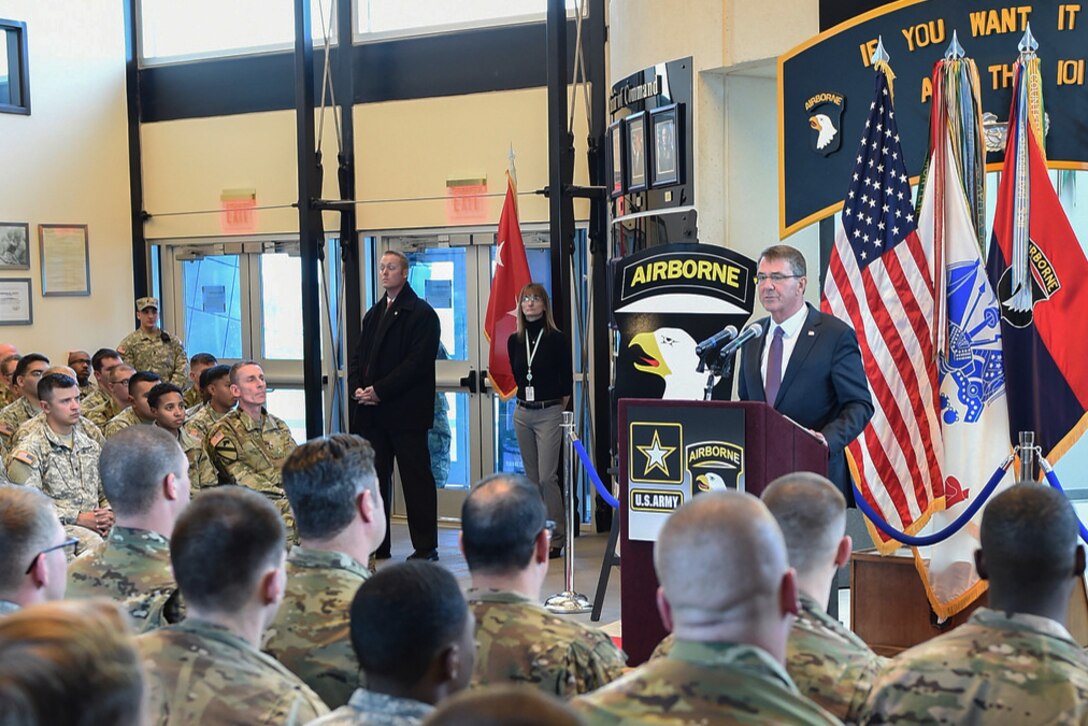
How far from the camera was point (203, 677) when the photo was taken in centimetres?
217

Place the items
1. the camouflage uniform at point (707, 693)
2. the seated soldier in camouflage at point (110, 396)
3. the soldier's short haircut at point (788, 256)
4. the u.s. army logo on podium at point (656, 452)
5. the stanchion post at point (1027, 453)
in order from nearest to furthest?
the camouflage uniform at point (707, 693)
the u.s. army logo on podium at point (656, 452)
the stanchion post at point (1027, 453)
the soldier's short haircut at point (788, 256)
the seated soldier in camouflage at point (110, 396)

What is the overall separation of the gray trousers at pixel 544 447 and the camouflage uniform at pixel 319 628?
4897 millimetres

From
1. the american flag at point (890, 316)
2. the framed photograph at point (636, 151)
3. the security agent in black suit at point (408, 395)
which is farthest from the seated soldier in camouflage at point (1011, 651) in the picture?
the security agent in black suit at point (408, 395)

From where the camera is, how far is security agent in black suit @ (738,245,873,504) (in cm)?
456

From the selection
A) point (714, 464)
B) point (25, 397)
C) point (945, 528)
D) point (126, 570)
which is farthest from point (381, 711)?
point (25, 397)

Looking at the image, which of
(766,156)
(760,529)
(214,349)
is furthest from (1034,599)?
(214,349)

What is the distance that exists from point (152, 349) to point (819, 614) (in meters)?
8.17

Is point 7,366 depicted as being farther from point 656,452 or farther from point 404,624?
point 404,624

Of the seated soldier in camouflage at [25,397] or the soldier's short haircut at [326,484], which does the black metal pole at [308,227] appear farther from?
the soldier's short haircut at [326,484]

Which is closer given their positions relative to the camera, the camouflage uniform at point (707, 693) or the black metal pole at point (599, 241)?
the camouflage uniform at point (707, 693)

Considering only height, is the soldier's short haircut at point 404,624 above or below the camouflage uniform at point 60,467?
above

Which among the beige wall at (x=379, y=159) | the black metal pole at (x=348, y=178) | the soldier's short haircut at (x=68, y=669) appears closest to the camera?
the soldier's short haircut at (x=68, y=669)

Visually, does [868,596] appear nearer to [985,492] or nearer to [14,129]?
[985,492]

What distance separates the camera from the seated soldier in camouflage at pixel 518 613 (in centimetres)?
243
